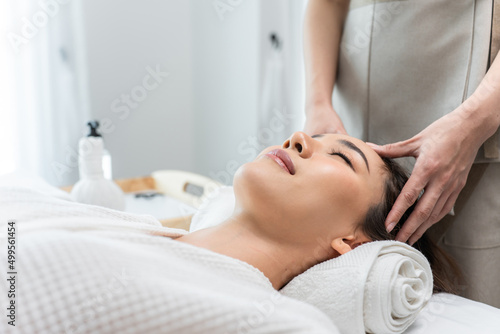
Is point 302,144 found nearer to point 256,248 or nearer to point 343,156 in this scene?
point 343,156

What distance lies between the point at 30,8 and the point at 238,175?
73.0 inches

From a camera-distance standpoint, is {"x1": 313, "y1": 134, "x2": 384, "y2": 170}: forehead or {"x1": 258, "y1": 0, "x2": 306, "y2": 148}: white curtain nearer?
{"x1": 313, "y1": 134, "x2": 384, "y2": 170}: forehead

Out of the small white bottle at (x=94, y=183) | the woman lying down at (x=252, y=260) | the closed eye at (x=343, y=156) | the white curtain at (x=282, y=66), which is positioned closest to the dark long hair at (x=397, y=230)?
the woman lying down at (x=252, y=260)

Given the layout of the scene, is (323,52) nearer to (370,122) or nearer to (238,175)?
(370,122)

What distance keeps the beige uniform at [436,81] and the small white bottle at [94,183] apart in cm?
88

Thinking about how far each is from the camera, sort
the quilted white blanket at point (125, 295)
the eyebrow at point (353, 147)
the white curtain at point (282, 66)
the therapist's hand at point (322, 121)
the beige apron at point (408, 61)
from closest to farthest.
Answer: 1. the quilted white blanket at point (125, 295)
2. the eyebrow at point (353, 147)
3. the beige apron at point (408, 61)
4. the therapist's hand at point (322, 121)
5. the white curtain at point (282, 66)

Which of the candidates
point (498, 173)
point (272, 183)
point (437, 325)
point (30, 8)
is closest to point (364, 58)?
point (498, 173)

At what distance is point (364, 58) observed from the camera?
55.6 inches

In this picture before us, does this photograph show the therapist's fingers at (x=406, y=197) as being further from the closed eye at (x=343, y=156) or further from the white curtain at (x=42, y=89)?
the white curtain at (x=42, y=89)

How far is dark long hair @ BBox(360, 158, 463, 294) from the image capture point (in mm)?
1105

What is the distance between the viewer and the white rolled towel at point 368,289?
2.95 ft

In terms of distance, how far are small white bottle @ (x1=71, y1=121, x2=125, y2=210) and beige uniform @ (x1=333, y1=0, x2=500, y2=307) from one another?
2.90 ft

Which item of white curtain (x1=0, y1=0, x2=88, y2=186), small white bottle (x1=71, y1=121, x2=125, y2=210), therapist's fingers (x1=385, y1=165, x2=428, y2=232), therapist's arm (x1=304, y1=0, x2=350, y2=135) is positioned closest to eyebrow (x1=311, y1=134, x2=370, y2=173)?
therapist's fingers (x1=385, y1=165, x2=428, y2=232)

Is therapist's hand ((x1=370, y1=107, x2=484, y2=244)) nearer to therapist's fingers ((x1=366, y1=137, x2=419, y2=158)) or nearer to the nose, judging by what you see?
therapist's fingers ((x1=366, y1=137, x2=419, y2=158))
